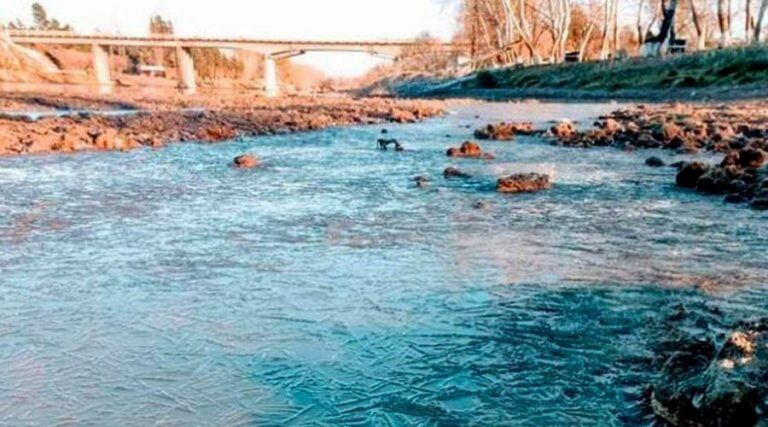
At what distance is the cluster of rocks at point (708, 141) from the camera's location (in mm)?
8156

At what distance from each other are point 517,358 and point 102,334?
233 centimetres

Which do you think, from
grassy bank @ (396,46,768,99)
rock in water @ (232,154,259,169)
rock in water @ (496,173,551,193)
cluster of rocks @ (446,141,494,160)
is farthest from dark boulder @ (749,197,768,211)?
grassy bank @ (396,46,768,99)

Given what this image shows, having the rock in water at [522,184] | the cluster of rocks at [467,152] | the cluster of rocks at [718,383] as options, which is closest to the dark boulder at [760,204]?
the rock in water at [522,184]

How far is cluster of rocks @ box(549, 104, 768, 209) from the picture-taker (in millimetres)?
8156

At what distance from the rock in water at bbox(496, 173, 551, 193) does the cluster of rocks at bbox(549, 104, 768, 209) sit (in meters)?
1.88

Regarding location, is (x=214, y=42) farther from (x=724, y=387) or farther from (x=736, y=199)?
(x=724, y=387)

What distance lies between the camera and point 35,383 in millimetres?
3242

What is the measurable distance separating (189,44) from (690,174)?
8076 cm

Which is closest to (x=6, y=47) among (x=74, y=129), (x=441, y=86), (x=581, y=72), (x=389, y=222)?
(x=441, y=86)

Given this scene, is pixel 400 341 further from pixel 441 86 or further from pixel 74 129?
pixel 441 86

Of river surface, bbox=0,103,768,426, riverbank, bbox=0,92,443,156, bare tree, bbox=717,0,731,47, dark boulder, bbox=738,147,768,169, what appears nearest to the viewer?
river surface, bbox=0,103,768,426

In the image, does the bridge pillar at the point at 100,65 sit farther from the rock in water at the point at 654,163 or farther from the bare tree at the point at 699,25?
the rock in water at the point at 654,163

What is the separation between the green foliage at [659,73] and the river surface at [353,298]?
73.8ft

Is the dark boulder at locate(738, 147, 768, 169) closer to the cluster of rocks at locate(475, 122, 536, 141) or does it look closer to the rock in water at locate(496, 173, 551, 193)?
the rock in water at locate(496, 173, 551, 193)
